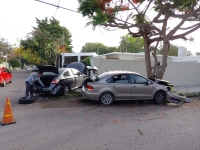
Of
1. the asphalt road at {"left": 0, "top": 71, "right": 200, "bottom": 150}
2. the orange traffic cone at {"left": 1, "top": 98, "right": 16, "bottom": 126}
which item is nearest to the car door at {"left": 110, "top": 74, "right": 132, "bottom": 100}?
the asphalt road at {"left": 0, "top": 71, "right": 200, "bottom": 150}

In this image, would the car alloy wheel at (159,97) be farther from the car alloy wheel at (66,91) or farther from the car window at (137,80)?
the car alloy wheel at (66,91)

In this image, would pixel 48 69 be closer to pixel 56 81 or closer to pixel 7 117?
pixel 56 81

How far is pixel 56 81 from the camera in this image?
8797 mm

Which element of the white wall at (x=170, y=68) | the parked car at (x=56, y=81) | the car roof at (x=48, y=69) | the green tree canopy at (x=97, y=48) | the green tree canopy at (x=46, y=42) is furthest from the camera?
the green tree canopy at (x=97, y=48)

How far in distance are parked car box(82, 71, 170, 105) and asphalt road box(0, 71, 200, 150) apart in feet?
1.56

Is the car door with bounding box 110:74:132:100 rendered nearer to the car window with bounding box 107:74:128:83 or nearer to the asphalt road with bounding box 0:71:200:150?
the car window with bounding box 107:74:128:83

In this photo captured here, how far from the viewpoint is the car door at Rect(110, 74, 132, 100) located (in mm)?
7867

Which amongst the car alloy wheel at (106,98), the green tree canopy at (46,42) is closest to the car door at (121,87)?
the car alloy wheel at (106,98)

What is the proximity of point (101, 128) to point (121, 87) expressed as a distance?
2991 millimetres

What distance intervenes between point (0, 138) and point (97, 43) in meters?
56.9

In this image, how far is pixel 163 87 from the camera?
841 cm

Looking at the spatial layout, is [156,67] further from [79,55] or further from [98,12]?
[79,55]

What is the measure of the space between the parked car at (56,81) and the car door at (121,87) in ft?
9.02

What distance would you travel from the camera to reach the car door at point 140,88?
8070 mm
